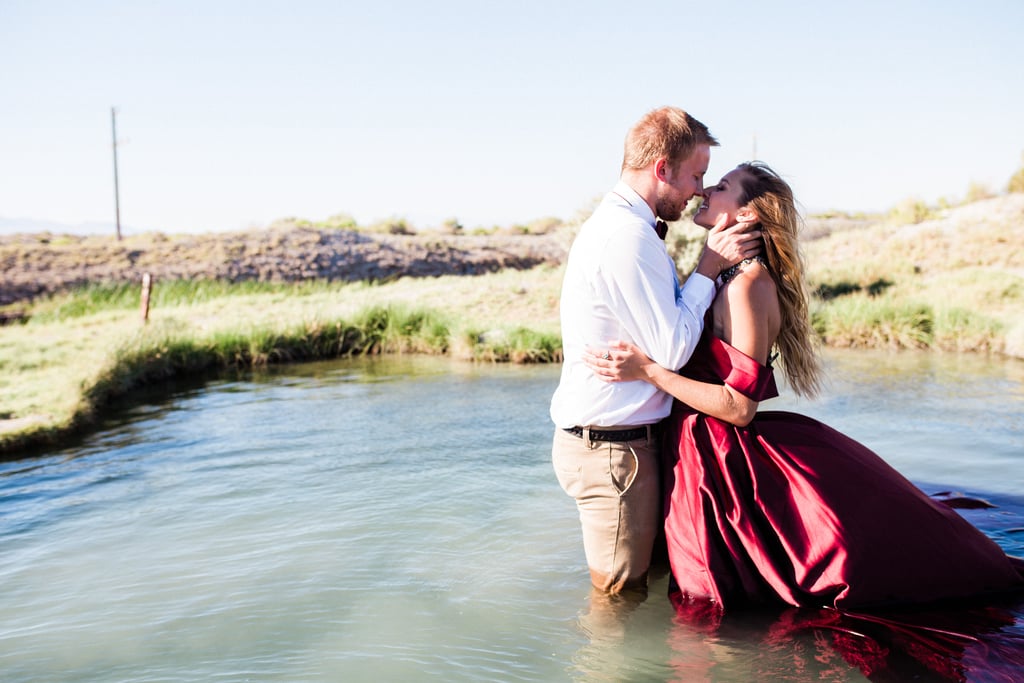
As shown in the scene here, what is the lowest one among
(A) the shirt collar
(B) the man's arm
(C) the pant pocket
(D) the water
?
(D) the water

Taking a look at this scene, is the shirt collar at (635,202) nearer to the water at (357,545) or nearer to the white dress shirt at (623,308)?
the white dress shirt at (623,308)

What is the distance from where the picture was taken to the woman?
3311 millimetres

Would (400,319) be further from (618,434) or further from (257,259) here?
(618,434)

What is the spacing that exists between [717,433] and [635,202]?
3.15 ft

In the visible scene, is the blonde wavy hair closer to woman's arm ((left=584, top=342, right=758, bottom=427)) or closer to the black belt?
woman's arm ((left=584, top=342, right=758, bottom=427))

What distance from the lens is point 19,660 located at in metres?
3.91

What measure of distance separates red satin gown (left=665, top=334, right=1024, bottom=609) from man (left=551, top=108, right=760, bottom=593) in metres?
0.17

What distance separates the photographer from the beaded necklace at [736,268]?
3.41 meters

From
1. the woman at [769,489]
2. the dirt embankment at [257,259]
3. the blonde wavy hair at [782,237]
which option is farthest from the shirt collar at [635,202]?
the dirt embankment at [257,259]

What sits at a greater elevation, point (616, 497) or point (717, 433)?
point (717, 433)

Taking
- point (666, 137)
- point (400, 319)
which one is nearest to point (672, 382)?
point (666, 137)

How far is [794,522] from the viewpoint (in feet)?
11.0

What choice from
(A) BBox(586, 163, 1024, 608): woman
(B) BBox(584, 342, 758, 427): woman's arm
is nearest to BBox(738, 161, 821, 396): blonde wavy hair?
(A) BBox(586, 163, 1024, 608): woman

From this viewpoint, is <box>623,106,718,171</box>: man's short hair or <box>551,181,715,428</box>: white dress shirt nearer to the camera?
<box>551,181,715,428</box>: white dress shirt
